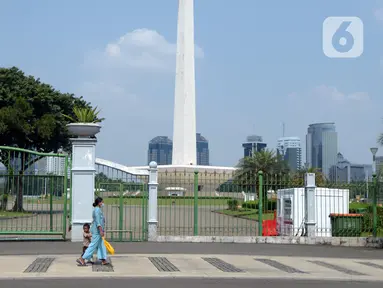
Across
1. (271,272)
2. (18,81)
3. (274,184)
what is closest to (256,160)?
(18,81)

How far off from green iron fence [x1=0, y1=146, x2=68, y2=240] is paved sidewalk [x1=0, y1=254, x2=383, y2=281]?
3.55 metres

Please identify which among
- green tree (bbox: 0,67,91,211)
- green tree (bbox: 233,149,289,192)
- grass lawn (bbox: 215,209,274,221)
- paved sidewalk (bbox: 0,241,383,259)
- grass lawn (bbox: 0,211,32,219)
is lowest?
paved sidewalk (bbox: 0,241,383,259)

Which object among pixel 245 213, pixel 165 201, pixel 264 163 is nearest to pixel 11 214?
pixel 165 201

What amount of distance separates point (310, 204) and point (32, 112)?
21583 millimetres

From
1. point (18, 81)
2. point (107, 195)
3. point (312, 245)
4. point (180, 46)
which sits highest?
point (180, 46)

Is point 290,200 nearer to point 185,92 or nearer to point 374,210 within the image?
point 374,210

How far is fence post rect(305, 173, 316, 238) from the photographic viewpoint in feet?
64.7

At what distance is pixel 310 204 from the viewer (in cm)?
1969
